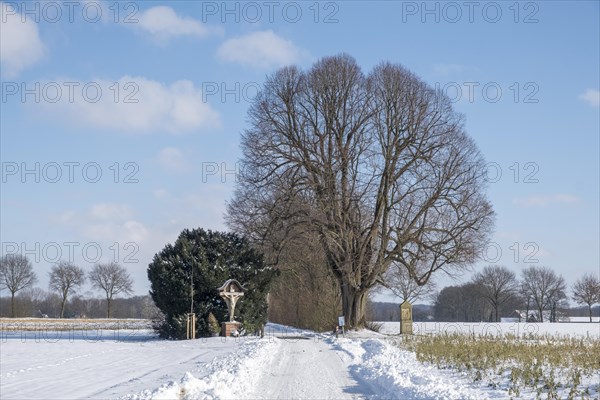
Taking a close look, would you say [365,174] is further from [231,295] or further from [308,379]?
[308,379]

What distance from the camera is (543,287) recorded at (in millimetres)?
82000

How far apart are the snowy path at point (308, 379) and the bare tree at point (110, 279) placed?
6438cm

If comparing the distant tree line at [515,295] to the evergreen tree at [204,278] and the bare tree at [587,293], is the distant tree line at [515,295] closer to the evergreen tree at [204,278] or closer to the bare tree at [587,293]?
the bare tree at [587,293]

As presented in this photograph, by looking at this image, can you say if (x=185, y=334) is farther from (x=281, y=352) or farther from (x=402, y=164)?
(x=402, y=164)

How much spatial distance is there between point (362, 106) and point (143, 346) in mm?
17180

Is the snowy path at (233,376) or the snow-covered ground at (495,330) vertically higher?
the snowy path at (233,376)

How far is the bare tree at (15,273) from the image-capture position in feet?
243

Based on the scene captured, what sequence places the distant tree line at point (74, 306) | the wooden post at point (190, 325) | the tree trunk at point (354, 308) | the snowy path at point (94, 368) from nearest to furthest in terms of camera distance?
the snowy path at point (94, 368), the wooden post at point (190, 325), the tree trunk at point (354, 308), the distant tree line at point (74, 306)

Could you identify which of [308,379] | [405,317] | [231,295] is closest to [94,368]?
[308,379]

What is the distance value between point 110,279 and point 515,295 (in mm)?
51691

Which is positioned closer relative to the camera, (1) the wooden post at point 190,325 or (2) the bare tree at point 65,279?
(1) the wooden post at point 190,325

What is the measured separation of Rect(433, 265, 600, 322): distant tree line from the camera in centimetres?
7344

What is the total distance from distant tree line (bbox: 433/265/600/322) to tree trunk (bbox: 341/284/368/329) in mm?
40735

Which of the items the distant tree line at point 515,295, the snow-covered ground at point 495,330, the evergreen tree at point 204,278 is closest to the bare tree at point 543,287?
the distant tree line at point 515,295
